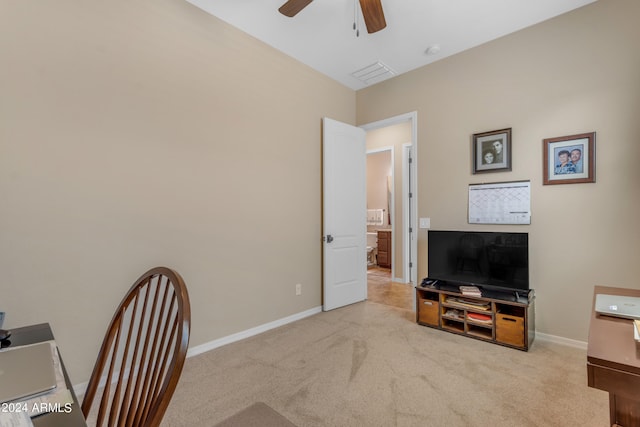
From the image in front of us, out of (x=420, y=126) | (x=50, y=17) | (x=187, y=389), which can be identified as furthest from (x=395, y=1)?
(x=187, y=389)

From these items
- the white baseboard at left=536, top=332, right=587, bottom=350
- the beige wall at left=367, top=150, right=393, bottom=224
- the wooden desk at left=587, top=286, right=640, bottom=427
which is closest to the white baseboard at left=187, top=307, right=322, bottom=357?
the white baseboard at left=536, top=332, right=587, bottom=350

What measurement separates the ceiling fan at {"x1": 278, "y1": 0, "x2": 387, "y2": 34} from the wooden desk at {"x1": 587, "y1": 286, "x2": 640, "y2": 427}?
7.18 feet

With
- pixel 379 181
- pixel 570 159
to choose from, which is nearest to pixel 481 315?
pixel 570 159

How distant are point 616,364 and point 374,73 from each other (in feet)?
11.7

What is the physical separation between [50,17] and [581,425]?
13.2ft

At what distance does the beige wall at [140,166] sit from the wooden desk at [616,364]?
2540 mm

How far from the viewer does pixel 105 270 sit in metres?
2.17

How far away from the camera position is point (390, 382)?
215 cm

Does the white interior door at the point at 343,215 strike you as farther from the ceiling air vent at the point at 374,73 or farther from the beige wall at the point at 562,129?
the beige wall at the point at 562,129

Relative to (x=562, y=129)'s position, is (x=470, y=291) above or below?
below

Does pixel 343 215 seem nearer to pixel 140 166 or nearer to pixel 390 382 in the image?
pixel 390 382

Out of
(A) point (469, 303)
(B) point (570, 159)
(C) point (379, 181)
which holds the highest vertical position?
(C) point (379, 181)

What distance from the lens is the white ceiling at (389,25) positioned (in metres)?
2.60

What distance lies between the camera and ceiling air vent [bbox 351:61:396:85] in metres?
3.58
